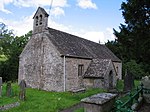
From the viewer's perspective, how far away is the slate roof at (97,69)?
2262 centimetres

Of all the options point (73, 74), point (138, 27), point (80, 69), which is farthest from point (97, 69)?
point (138, 27)

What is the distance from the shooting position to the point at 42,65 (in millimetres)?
23062

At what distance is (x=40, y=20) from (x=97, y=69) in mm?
9210

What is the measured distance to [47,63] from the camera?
22500 mm

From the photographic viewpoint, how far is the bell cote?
23328 millimetres

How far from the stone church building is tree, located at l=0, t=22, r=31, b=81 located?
8.83m

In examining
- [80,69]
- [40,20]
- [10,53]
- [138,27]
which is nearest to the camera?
[138,27]

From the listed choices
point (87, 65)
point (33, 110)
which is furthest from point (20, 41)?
point (33, 110)

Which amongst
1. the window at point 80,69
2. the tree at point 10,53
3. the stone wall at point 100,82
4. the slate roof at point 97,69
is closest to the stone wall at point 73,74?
the window at point 80,69

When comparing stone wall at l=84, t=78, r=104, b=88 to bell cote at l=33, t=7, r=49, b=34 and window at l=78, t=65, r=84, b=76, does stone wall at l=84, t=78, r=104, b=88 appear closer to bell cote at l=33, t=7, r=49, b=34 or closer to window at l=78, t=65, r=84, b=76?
window at l=78, t=65, r=84, b=76

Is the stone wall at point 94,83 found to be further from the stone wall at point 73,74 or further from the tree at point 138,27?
the tree at point 138,27

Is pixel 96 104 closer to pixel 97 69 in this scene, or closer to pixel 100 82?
pixel 100 82

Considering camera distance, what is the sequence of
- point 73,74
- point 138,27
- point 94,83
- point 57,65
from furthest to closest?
1. point 94,83
2. point 73,74
3. point 57,65
4. point 138,27

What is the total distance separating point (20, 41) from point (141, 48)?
122ft
